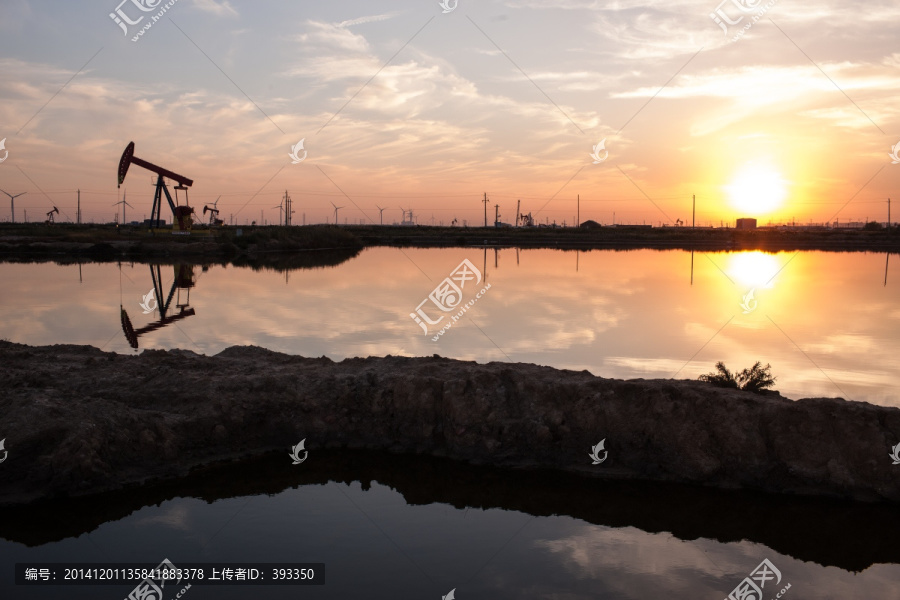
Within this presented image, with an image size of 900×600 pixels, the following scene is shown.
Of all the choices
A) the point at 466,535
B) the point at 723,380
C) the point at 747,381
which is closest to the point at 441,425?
the point at 466,535

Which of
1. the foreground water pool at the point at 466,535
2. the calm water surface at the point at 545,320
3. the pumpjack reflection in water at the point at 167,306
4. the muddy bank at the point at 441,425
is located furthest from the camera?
the pumpjack reflection in water at the point at 167,306

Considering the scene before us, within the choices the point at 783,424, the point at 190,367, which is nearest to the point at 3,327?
the point at 190,367

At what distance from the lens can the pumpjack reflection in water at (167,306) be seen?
14095mm

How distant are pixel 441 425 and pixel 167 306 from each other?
41.1 ft

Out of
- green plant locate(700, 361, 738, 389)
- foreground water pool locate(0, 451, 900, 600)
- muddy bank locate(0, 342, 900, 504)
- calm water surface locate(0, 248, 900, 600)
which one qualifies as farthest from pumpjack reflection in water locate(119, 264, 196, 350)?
green plant locate(700, 361, 738, 389)

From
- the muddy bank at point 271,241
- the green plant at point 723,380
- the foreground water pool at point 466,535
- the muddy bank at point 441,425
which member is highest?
the muddy bank at point 271,241

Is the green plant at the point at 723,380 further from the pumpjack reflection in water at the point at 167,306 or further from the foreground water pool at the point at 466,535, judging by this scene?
the pumpjack reflection in water at the point at 167,306

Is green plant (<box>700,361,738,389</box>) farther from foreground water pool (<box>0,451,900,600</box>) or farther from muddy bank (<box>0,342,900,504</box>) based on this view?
foreground water pool (<box>0,451,900,600</box>)

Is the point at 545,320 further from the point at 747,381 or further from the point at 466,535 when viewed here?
the point at 466,535

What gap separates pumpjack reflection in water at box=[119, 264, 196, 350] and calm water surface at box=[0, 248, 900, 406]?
0.70 feet

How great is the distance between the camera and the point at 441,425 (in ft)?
25.1

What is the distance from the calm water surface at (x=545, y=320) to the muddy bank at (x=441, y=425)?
2497 mm

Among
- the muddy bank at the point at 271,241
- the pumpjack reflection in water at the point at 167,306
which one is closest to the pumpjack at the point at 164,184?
the muddy bank at the point at 271,241

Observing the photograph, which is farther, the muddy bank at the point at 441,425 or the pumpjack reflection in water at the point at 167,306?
the pumpjack reflection in water at the point at 167,306
